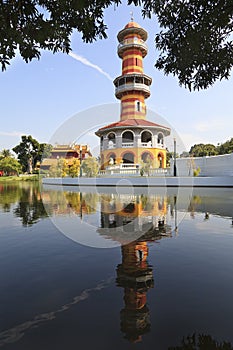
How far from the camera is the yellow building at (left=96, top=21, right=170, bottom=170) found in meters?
36.9

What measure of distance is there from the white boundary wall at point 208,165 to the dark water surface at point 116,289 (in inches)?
795

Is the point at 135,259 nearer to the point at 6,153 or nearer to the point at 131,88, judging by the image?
the point at 131,88

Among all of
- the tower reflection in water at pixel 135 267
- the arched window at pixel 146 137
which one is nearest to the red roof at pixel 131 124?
the arched window at pixel 146 137

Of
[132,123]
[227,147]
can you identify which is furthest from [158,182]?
[227,147]

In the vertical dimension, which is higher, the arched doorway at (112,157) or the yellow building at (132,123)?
the yellow building at (132,123)

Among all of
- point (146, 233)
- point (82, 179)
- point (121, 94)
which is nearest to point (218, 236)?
point (146, 233)

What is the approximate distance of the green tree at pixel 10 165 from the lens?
71.2 metres

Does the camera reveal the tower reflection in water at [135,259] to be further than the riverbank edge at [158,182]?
No

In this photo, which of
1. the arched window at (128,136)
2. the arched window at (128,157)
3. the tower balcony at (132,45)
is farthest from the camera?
the tower balcony at (132,45)

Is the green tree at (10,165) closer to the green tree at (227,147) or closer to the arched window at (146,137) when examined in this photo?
the arched window at (146,137)

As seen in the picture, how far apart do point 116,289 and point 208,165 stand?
2636cm

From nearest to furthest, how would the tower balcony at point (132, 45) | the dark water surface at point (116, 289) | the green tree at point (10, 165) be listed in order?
the dark water surface at point (116, 289)
the tower balcony at point (132, 45)
the green tree at point (10, 165)

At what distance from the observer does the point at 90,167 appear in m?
34.1

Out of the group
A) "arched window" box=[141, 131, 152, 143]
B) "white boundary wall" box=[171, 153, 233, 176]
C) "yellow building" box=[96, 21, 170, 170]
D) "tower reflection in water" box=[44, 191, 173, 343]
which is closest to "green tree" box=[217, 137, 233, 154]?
"yellow building" box=[96, 21, 170, 170]
